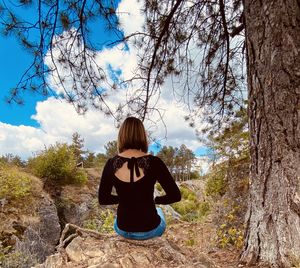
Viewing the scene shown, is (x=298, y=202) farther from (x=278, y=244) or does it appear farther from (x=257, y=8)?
(x=257, y=8)

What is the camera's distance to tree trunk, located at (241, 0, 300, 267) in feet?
7.43

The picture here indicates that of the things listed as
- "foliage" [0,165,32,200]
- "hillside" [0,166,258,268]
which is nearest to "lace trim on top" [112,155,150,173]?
"hillside" [0,166,258,268]

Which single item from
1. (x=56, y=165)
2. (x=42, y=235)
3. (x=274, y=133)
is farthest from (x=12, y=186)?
(x=274, y=133)

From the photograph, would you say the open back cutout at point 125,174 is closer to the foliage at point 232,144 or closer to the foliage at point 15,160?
the foliage at point 232,144

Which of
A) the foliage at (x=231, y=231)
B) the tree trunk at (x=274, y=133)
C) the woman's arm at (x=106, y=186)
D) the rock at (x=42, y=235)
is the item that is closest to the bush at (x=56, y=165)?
the rock at (x=42, y=235)

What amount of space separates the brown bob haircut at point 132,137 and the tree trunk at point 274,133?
85 centimetres

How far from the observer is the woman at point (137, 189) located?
7.21ft

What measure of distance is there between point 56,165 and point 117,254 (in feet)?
20.4

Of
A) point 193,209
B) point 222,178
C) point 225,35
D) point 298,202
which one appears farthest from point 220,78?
point 193,209

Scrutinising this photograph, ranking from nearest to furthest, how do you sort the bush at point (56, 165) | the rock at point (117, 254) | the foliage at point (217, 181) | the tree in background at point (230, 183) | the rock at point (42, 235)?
the rock at point (117, 254) → the tree in background at point (230, 183) → the foliage at point (217, 181) → the rock at point (42, 235) → the bush at point (56, 165)

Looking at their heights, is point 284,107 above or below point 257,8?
below

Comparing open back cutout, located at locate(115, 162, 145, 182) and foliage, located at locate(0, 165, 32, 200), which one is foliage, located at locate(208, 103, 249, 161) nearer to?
→ open back cutout, located at locate(115, 162, 145, 182)

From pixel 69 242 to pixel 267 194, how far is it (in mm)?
1365

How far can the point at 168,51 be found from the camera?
481cm
